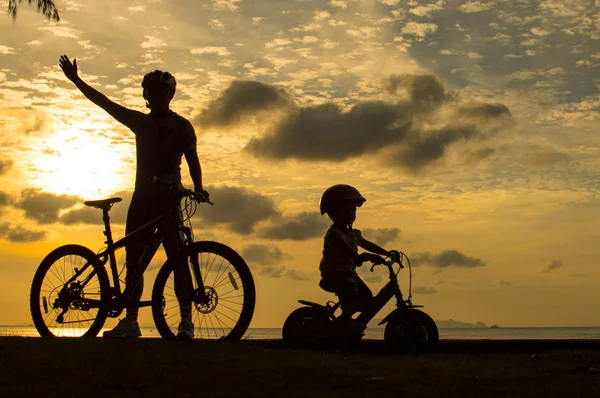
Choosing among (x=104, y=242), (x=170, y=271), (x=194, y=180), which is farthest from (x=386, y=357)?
(x=104, y=242)

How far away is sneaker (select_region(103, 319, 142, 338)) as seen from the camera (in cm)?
883

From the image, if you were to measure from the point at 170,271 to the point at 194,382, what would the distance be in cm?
276

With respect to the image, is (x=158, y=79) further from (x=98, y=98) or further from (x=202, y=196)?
(x=202, y=196)

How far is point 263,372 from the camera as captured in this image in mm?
6234

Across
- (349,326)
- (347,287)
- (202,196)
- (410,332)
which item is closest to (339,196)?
(347,287)

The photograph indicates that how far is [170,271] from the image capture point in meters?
8.53

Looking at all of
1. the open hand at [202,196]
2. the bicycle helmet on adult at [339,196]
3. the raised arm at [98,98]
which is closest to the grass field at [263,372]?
the open hand at [202,196]

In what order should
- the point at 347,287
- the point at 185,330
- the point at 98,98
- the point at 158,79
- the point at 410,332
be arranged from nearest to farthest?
the point at 410,332 < the point at 185,330 < the point at 347,287 < the point at 158,79 < the point at 98,98

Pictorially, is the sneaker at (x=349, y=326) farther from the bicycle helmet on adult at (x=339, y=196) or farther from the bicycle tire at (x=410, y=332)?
the bicycle helmet on adult at (x=339, y=196)

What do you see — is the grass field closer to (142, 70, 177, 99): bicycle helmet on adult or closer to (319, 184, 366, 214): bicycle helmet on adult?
(319, 184, 366, 214): bicycle helmet on adult

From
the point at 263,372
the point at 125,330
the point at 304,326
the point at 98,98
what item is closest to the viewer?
the point at 263,372

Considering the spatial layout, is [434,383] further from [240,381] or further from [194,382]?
[194,382]

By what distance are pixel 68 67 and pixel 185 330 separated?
3.94 m

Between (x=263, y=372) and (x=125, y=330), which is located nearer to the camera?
(x=263, y=372)
